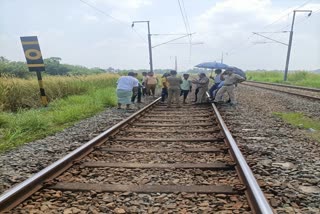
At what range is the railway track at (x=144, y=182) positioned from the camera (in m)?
2.62

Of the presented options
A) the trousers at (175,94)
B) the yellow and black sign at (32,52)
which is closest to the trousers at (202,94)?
the trousers at (175,94)

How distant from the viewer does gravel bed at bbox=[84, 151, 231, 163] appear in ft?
13.1

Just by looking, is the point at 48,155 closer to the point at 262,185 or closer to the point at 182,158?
the point at 182,158

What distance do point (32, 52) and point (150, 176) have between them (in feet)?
27.8

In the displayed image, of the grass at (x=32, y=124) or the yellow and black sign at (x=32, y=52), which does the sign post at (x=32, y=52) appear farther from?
the grass at (x=32, y=124)

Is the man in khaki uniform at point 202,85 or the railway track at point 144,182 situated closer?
the railway track at point 144,182

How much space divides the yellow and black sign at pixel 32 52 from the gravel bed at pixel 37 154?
4254mm

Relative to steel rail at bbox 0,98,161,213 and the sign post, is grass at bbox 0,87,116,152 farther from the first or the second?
steel rail at bbox 0,98,161,213

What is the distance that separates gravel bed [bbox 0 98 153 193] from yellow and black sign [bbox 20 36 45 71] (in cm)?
425

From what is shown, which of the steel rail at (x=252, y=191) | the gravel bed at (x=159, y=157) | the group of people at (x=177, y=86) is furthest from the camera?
the group of people at (x=177, y=86)

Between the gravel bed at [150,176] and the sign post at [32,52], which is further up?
the sign post at [32,52]

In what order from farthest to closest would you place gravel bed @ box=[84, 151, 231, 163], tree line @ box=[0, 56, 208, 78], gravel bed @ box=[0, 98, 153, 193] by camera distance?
tree line @ box=[0, 56, 208, 78], gravel bed @ box=[84, 151, 231, 163], gravel bed @ box=[0, 98, 153, 193]

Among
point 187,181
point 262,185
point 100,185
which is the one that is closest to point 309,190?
point 262,185

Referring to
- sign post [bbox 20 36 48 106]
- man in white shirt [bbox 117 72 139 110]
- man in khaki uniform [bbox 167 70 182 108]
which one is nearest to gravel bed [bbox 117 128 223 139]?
man in white shirt [bbox 117 72 139 110]
